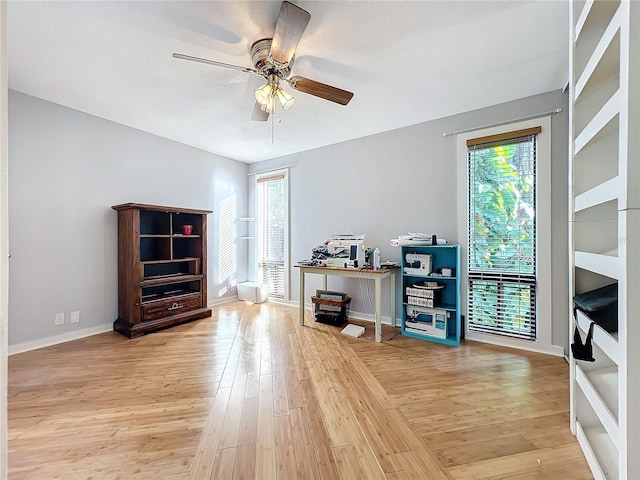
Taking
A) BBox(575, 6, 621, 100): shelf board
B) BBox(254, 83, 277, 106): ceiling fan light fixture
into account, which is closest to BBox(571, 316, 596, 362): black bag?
BBox(575, 6, 621, 100): shelf board

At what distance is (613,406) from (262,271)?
169 inches

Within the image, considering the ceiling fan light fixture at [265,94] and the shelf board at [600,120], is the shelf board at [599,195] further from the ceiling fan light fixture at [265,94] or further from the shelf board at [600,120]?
the ceiling fan light fixture at [265,94]

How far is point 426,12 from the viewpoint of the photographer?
1.64m

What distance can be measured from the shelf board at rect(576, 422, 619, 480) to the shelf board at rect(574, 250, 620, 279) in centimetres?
84

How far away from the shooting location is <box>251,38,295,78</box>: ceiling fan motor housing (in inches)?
71.0

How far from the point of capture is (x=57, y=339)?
2.78 m

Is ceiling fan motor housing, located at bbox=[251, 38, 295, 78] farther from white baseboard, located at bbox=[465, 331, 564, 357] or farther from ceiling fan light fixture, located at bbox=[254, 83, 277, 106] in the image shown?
→ white baseboard, located at bbox=[465, 331, 564, 357]

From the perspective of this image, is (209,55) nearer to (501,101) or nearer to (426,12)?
(426,12)

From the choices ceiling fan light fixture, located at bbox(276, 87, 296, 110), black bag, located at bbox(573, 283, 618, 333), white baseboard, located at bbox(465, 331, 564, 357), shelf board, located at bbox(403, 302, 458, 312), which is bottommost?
white baseboard, located at bbox(465, 331, 564, 357)

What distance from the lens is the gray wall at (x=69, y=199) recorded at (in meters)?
2.56

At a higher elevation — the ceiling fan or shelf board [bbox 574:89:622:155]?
the ceiling fan

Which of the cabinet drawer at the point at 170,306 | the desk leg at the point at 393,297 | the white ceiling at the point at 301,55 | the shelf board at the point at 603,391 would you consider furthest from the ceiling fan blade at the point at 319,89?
the cabinet drawer at the point at 170,306

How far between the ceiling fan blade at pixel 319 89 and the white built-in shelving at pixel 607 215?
51.6 inches

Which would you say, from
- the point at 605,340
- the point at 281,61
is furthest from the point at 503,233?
the point at 281,61
